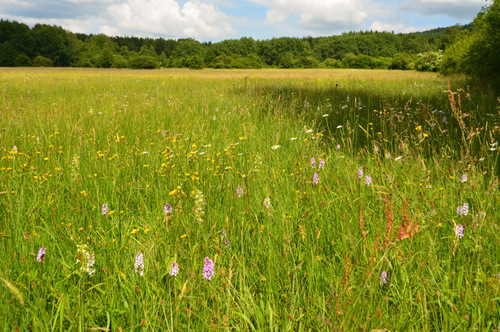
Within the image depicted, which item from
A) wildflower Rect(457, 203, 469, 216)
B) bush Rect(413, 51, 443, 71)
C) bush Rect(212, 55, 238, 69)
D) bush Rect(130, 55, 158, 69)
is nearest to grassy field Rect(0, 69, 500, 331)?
wildflower Rect(457, 203, 469, 216)

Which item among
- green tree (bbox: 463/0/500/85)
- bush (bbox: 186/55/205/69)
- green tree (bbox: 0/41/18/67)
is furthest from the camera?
green tree (bbox: 0/41/18/67)

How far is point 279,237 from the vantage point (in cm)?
189

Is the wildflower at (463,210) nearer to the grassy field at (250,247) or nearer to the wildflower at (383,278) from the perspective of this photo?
the grassy field at (250,247)

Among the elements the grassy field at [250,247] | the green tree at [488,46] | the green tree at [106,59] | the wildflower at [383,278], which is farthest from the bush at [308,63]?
the wildflower at [383,278]

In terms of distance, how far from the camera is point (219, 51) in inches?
3777

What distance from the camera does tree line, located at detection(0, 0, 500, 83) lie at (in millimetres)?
11495

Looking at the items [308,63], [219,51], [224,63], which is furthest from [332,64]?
[219,51]

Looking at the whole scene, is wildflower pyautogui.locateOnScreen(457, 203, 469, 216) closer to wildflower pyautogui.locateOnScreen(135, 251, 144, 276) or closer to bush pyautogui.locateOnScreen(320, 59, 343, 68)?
wildflower pyautogui.locateOnScreen(135, 251, 144, 276)

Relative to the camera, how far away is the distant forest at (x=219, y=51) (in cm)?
5656

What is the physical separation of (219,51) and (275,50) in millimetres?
18809

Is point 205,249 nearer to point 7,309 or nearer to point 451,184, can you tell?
point 7,309

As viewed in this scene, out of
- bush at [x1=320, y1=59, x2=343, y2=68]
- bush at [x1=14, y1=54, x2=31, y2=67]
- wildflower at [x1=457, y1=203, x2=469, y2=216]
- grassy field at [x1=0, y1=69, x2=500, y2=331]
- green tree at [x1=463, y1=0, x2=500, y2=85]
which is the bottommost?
grassy field at [x1=0, y1=69, x2=500, y2=331]

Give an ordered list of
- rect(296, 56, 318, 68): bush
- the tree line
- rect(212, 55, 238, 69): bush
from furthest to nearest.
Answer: rect(296, 56, 318, 68): bush < rect(212, 55, 238, 69): bush < the tree line

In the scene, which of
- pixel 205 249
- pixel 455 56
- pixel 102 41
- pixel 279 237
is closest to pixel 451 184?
pixel 279 237
